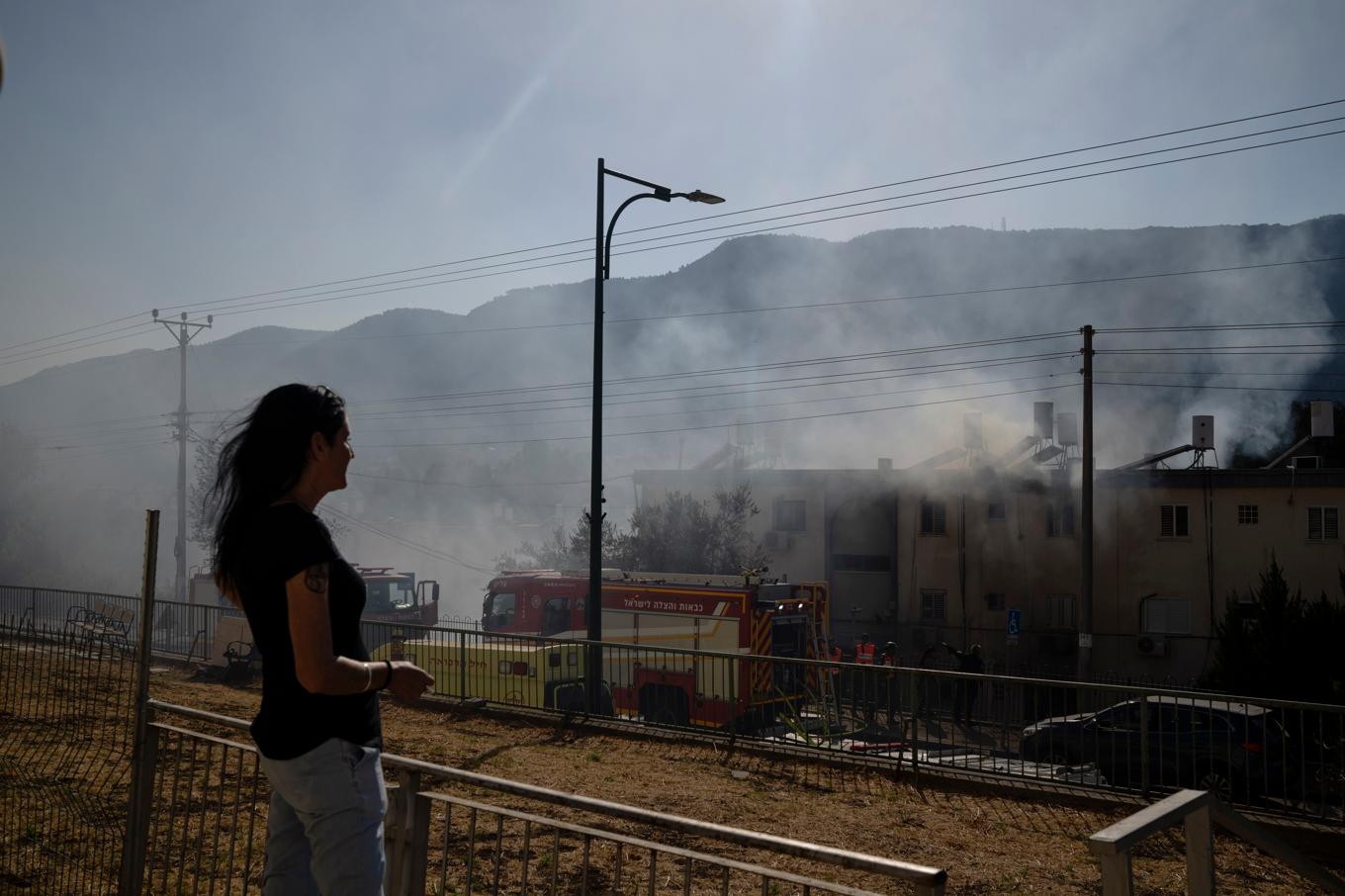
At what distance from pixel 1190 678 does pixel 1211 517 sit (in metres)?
6.10

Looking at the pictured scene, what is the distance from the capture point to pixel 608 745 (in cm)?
1160

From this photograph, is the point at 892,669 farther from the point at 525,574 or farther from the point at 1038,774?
the point at 525,574

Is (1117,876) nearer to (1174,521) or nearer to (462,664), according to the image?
(462,664)

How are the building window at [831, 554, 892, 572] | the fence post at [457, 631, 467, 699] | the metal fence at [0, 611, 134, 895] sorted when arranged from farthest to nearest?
the building window at [831, 554, 892, 572], the fence post at [457, 631, 467, 699], the metal fence at [0, 611, 134, 895]

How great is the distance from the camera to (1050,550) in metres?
39.4

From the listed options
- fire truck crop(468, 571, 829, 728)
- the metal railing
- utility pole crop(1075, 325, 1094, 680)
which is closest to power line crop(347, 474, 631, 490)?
utility pole crop(1075, 325, 1094, 680)

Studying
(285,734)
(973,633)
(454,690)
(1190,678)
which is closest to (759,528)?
(973,633)

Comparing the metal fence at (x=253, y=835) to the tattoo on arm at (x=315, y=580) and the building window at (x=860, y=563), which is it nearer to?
the tattoo on arm at (x=315, y=580)

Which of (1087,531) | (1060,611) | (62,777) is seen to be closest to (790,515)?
(1060,611)

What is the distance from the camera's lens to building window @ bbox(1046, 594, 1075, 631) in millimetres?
38719

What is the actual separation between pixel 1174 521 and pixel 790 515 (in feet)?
54.7

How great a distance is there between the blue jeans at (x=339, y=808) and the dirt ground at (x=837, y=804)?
16.2 ft

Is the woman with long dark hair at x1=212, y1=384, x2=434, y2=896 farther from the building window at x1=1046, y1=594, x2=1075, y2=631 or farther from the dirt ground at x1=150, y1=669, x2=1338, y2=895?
the building window at x1=1046, y1=594, x2=1075, y2=631

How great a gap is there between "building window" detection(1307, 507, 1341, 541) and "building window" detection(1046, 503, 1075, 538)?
7.93m
